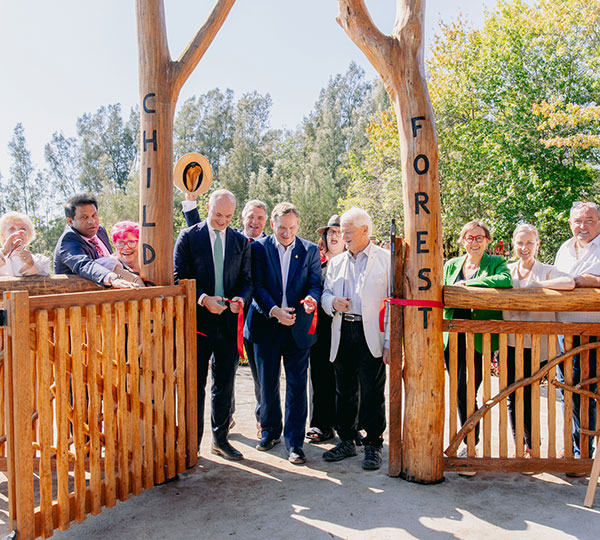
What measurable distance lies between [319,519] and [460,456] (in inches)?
53.2

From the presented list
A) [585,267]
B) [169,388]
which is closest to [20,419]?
[169,388]

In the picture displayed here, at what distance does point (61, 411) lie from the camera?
294 cm

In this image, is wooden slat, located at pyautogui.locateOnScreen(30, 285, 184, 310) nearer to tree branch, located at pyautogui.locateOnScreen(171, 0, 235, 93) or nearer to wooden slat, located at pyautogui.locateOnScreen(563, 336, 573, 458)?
tree branch, located at pyautogui.locateOnScreen(171, 0, 235, 93)

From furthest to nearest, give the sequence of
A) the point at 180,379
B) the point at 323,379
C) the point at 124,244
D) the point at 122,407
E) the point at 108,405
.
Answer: the point at 323,379 < the point at 124,244 < the point at 180,379 < the point at 122,407 < the point at 108,405

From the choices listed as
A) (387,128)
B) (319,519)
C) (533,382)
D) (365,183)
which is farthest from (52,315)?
(365,183)

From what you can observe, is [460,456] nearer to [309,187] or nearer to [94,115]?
[309,187]

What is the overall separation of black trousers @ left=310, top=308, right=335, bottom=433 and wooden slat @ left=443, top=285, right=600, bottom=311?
52.8 inches

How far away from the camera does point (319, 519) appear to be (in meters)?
3.29

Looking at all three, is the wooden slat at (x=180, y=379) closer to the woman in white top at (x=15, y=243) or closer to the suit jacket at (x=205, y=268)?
the suit jacket at (x=205, y=268)

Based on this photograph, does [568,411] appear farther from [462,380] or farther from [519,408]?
[462,380]

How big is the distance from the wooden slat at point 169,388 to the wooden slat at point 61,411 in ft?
2.72

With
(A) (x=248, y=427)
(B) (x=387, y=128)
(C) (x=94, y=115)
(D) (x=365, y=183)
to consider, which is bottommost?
(A) (x=248, y=427)

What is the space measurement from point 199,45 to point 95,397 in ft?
9.10

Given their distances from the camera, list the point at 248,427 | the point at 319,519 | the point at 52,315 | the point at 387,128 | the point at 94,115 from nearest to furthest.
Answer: the point at 52,315 → the point at 319,519 → the point at 248,427 → the point at 387,128 → the point at 94,115
